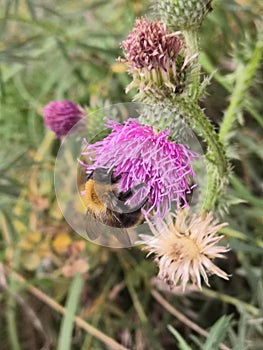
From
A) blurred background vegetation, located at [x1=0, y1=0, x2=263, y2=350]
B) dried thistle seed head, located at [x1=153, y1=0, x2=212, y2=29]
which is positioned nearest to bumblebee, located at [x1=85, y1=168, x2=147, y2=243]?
dried thistle seed head, located at [x1=153, y1=0, x2=212, y2=29]

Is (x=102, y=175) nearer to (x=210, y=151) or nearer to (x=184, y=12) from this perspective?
(x=210, y=151)

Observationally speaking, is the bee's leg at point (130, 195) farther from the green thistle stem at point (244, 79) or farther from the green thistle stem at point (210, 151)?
the green thistle stem at point (244, 79)

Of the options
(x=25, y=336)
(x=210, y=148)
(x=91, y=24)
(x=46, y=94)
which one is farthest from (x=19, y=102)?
(x=210, y=148)

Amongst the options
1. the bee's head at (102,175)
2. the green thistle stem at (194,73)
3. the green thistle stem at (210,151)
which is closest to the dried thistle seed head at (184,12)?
the green thistle stem at (194,73)

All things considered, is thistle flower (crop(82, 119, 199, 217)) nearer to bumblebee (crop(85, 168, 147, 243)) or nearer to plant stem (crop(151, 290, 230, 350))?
bumblebee (crop(85, 168, 147, 243))

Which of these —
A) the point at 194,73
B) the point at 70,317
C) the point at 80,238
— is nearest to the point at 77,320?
the point at 70,317

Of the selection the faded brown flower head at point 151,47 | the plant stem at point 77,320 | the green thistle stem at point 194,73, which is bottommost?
the plant stem at point 77,320

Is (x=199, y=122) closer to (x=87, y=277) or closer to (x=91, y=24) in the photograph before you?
(x=87, y=277)
